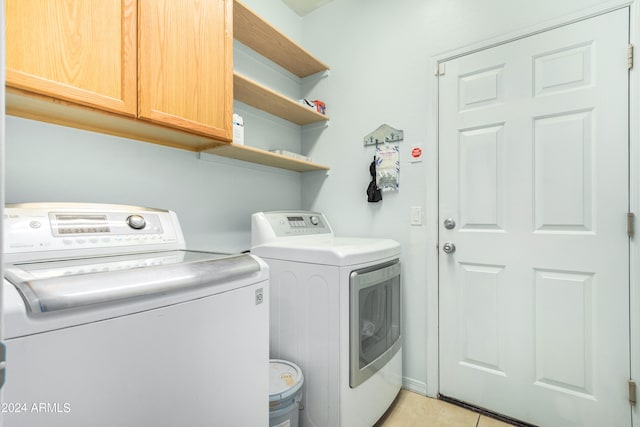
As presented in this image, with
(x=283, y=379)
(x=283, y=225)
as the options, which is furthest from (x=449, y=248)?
(x=283, y=379)

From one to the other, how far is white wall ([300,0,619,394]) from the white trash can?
0.88 metres

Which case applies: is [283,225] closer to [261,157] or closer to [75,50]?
[261,157]

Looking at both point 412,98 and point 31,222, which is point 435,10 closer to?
point 412,98

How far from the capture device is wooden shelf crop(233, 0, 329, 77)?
1.74m

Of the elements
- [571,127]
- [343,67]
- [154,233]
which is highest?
[343,67]

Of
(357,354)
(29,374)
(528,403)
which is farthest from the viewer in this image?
(528,403)

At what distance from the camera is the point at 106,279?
0.68 metres

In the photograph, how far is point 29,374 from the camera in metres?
0.55

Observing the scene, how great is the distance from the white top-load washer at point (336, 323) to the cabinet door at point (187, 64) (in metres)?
0.68

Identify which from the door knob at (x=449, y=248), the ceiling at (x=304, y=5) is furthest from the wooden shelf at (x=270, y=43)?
the door knob at (x=449, y=248)

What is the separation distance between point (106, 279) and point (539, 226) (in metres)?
1.87

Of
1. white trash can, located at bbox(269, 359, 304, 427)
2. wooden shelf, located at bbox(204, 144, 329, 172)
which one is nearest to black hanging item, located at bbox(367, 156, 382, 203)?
wooden shelf, located at bbox(204, 144, 329, 172)

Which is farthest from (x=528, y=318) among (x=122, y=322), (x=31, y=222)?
(x=31, y=222)

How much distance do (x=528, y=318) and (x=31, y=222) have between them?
221cm
